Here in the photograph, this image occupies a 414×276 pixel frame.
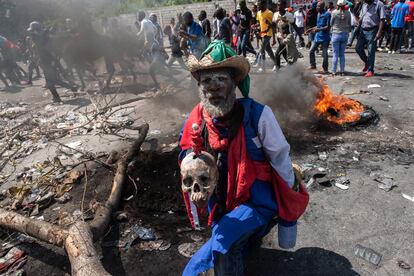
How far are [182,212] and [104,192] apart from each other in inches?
46.9

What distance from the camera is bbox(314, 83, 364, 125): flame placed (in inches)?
211

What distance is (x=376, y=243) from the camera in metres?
2.96

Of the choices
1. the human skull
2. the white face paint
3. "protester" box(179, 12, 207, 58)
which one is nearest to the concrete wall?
"protester" box(179, 12, 207, 58)

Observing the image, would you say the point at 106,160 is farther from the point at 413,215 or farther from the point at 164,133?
the point at 413,215

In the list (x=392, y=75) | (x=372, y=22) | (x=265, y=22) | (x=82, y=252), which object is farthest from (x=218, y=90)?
(x=392, y=75)

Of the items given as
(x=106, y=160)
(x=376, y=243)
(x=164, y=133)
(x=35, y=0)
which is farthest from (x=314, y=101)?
(x=35, y=0)

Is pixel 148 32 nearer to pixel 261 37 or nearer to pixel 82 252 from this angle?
pixel 261 37

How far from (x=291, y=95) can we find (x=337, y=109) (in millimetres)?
900

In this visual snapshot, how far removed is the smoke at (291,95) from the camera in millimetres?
5777

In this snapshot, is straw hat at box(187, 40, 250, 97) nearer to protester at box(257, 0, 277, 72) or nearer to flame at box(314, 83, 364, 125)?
flame at box(314, 83, 364, 125)

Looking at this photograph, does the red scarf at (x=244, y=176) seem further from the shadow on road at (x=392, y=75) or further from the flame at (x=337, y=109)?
the shadow on road at (x=392, y=75)

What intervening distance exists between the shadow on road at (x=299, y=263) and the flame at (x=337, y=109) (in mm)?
2952

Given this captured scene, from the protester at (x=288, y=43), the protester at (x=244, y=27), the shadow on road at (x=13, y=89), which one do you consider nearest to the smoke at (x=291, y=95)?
the protester at (x=288, y=43)

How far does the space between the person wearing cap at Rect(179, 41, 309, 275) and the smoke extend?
3.52 m
